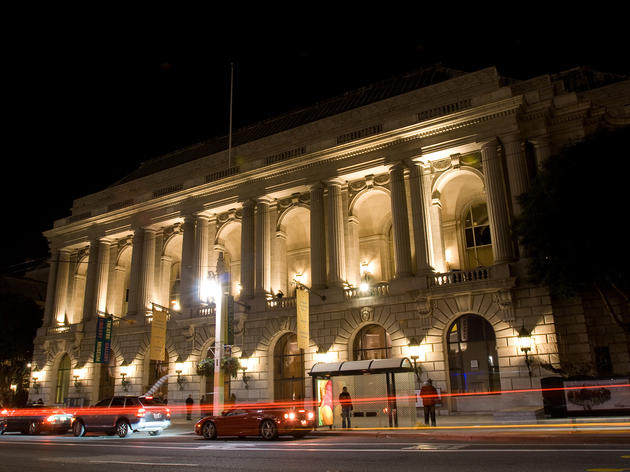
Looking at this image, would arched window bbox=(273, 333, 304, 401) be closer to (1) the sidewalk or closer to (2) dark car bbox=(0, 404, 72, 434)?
(1) the sidewalk

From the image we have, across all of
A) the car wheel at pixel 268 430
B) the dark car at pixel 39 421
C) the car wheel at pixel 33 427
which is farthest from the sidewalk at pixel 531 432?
the car wheel at pixel 33 427

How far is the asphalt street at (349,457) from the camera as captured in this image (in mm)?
10680

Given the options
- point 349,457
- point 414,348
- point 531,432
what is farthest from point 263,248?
point 349,457

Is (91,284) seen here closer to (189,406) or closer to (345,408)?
(189,406)

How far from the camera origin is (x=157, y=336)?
36.3 metres

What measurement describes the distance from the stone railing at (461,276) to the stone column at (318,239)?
786 centimetres

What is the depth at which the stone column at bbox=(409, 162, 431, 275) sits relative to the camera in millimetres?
31719

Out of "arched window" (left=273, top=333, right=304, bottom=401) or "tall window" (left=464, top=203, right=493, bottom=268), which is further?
"tall window" (left=464, top=203, right=493, bottom=268)

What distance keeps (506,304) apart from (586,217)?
672 cm

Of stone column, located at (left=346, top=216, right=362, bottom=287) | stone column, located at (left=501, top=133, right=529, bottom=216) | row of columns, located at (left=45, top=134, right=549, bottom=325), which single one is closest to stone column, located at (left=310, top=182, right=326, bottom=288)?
row of columns, located at (left=45, top=134, right=549, bottom=325)

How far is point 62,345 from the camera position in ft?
152

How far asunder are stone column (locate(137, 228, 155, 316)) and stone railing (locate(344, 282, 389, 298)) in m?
18.5

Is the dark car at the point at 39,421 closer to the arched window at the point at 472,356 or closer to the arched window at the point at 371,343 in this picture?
the arched window at the point at 371,343

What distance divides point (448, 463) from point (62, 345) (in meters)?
43.3
